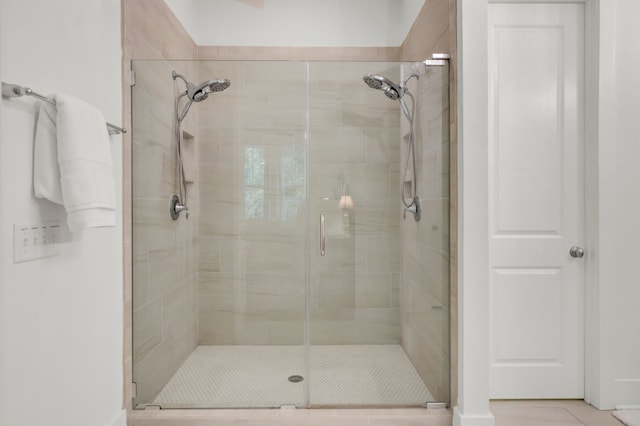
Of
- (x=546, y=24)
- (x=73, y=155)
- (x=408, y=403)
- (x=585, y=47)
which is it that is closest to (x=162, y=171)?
(x=73, y=155)

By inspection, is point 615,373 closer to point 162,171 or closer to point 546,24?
point 546,24

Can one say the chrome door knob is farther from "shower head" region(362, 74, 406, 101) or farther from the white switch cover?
the white switch cover

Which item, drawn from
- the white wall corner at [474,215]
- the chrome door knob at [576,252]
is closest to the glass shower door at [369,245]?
the white wall corner at [474,215]

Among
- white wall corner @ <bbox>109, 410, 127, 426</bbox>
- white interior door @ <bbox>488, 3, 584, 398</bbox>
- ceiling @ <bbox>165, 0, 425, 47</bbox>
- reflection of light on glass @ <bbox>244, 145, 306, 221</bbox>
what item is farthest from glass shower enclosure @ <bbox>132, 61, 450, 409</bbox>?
ceiling @ <bbox>165, 0, 425, 47</bbox>

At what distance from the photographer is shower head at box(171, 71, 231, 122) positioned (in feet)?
7.04

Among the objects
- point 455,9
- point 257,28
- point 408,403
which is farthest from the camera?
point 257,28

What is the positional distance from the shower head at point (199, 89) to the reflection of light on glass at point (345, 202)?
85 cm

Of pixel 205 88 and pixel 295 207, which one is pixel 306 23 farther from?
pixel 295 207

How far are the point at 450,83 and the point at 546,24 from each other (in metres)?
0.78

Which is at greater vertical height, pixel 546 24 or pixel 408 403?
pixel 546 24

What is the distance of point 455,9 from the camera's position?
201 centimetres

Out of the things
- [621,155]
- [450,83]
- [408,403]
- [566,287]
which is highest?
[450,83]

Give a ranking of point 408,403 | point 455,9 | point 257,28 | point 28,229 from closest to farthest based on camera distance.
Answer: point 28,229, point 455,9, point 408,403, point 257,28

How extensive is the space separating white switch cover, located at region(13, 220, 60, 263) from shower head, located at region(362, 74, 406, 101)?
1.56 meters
